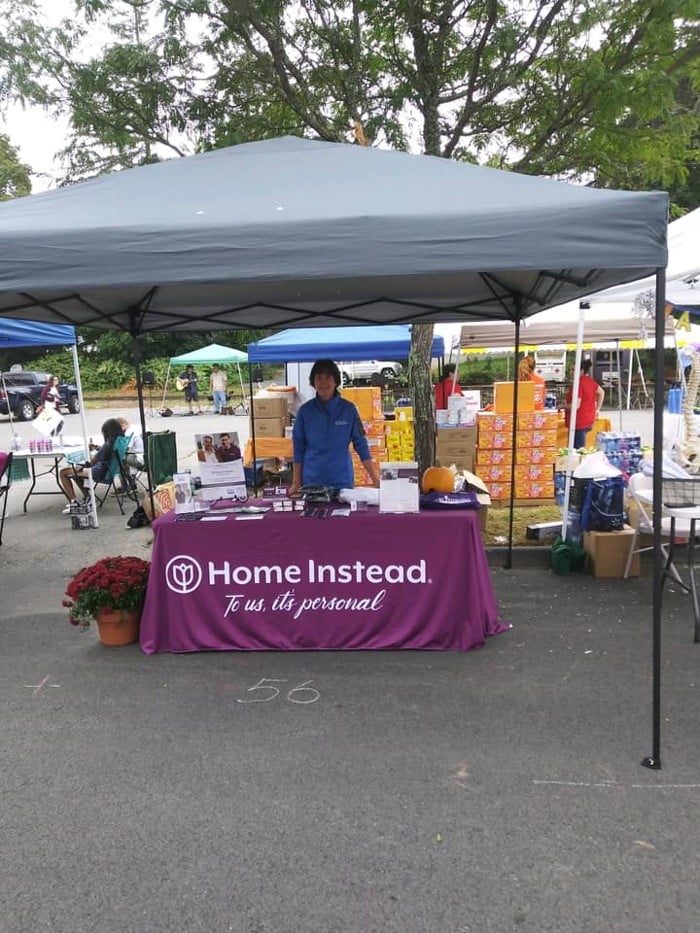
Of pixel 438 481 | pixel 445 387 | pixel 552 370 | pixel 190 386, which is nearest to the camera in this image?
pixel 438 481

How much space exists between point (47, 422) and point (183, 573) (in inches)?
217

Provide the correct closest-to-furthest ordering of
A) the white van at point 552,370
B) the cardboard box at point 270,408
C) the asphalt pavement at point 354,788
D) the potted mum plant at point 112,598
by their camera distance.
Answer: the asphalt pavement at point 354,788 → the potted mum plant at point 112,598 → the cardboard box at point 270,408 → the white van at point 552,370

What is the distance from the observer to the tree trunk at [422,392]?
24.1ft

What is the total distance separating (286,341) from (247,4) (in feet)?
11.6

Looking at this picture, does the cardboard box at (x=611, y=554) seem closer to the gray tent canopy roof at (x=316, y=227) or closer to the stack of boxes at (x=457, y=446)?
the gray tent canopy roof at (x=316, y=227)

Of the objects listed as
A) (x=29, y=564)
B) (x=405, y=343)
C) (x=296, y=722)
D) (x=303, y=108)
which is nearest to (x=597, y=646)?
(x=296, y=722)

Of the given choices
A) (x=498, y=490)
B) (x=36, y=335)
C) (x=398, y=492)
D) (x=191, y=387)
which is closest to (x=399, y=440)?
(x=498, y=490)

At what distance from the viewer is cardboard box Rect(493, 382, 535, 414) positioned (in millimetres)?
8344

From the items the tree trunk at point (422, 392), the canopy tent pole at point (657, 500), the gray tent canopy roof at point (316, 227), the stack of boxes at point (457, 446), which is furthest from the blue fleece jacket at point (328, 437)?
the stack of boxes at point (457, 446)

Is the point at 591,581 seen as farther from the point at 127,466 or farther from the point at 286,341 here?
the point at 127,466

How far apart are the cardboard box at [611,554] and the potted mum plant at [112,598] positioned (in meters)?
3.56

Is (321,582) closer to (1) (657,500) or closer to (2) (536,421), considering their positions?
(1) (657,500)

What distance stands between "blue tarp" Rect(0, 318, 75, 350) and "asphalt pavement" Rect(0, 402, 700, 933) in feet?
13.7

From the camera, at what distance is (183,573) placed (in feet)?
13.3
